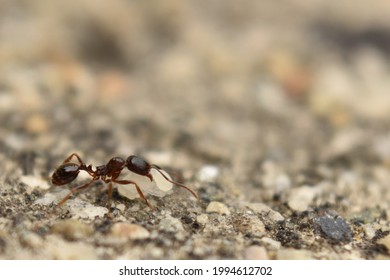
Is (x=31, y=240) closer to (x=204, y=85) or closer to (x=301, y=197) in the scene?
(x=301, y=197)

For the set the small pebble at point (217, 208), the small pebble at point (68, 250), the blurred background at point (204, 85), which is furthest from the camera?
the blurred background at point (204, 85)

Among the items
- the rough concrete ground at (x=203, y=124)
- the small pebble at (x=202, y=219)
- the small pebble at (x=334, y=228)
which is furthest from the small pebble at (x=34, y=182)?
the small pebble at (x=334, y=228)

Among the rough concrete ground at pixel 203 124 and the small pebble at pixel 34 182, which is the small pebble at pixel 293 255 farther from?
the small pebble at pixel 34 182

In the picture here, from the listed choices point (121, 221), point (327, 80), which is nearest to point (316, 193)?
point (121, 221)

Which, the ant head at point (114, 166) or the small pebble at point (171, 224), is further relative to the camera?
the ant head at point (114, 166)

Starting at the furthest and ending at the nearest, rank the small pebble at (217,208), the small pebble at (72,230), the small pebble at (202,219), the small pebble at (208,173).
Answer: the small pebble at (208,173)
the small pebble at (217,208)
the small pebble at (202,219)
the small pebble at (72,230)

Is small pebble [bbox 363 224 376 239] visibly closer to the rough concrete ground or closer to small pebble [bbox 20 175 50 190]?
the rough concrete ground

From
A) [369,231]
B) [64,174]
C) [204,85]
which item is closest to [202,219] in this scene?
[64,174]
